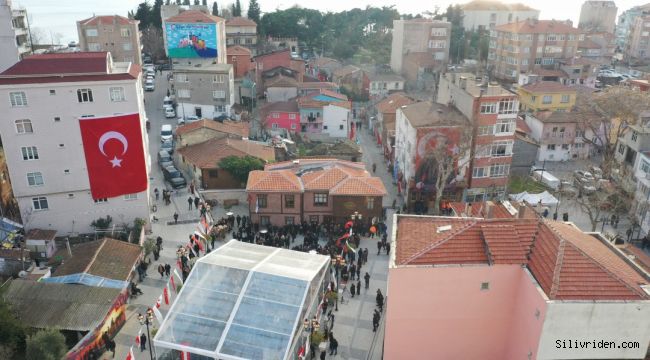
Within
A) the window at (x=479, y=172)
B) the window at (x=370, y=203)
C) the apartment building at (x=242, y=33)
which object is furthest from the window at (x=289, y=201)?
the apartment building at (x=242, y=33)

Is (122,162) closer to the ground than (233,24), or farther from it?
closer to the ground

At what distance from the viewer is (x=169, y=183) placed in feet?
133

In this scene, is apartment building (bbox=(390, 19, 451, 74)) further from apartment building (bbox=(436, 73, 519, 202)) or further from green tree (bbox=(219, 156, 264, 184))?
green tree (bbox=(219, 156, 264, 184))

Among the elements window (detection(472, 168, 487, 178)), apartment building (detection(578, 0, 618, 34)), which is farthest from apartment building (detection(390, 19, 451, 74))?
apartment building (detection(578, 0, 618, 34))

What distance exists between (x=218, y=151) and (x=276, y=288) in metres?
20.2

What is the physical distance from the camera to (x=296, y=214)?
117 feet

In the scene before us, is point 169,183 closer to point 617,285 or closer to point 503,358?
point 503,358

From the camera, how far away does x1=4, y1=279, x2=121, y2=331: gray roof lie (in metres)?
22.8

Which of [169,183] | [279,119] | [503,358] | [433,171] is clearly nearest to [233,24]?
[279,119]

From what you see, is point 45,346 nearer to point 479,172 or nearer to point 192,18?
point 479,172

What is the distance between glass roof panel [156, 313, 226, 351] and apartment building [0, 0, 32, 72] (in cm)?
4581

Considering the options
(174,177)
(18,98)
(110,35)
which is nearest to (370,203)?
(174,177)

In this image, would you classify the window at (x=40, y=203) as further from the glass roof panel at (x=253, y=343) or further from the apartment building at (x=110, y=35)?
the apartment building at (x=110, y=35)

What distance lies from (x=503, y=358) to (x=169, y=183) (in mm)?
28541
